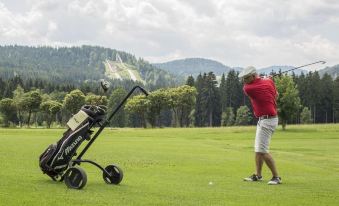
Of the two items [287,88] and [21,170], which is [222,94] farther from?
[21,170]

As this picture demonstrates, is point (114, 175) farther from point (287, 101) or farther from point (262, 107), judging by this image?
point (287, 101)

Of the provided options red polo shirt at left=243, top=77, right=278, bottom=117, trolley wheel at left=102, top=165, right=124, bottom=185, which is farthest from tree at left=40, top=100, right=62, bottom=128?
trolley wheel at left=102, top=165, right=124, bottom=185

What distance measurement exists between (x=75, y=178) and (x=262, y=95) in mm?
5847

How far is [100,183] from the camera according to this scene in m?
11.8

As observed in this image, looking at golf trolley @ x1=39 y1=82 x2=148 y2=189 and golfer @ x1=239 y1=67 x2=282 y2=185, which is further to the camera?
golfer @ x1=239 y1=67 x2=282 y2=185

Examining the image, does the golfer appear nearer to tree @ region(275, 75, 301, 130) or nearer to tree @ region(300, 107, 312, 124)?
tree @ region(275, 75, 301, 130)

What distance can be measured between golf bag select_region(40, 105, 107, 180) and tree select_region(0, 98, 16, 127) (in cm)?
15184

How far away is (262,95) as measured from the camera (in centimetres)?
1337

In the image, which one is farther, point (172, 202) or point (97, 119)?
point (97, 119)

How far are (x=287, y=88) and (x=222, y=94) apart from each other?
90368 millimetres

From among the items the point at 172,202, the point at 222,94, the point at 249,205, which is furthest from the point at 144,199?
the point at 222,94

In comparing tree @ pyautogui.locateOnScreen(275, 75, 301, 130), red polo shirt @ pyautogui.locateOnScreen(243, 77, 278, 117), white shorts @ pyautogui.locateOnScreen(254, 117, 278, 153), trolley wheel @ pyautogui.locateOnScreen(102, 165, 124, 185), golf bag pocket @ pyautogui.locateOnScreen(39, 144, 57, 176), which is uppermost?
tree @ pyautogui.locateOnScreen(275, 75, 301, 130)

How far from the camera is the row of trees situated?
149375 millimetres

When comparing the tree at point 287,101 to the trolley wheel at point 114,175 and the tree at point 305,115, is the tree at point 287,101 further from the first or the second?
the trolley wheel at point 114,175
